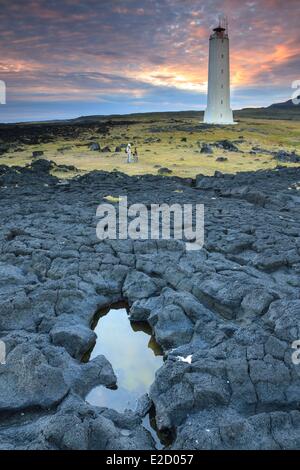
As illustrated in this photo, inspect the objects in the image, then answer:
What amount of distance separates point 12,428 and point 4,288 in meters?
5.10

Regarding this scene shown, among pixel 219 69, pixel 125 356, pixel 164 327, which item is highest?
pixel 219 69

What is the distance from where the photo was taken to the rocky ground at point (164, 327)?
23.1 feet

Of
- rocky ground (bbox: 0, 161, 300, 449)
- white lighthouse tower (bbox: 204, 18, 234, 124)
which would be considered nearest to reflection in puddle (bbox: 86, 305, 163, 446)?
rocky ground (bbox: 0, 161, 300, 449)

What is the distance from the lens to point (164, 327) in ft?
34.3

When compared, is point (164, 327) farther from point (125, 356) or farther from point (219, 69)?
point (219, 69)

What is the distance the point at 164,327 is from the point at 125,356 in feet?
3.81

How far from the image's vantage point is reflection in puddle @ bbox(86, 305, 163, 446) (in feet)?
28.1

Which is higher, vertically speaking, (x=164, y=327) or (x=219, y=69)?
(x=219, y=69)

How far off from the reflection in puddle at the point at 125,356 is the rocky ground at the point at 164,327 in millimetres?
272

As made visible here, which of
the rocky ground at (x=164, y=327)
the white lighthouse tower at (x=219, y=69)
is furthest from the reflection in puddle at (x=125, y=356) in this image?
the white lighthouse tower at (x=219, y=69)

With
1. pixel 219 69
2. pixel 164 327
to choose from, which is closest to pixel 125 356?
pixel 164 327

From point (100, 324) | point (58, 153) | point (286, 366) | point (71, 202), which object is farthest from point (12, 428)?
point (58, 153)

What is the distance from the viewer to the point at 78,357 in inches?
385

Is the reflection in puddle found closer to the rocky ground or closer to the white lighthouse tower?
the rocky ground
